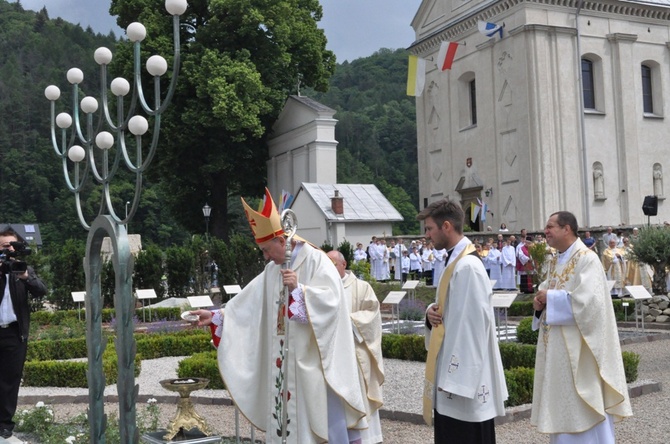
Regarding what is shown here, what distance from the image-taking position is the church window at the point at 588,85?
32.4 meters

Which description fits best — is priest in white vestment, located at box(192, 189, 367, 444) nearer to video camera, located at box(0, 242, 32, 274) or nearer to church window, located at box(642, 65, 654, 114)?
video camera, located at box(0, 242, 32, 274)

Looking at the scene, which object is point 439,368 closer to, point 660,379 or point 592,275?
point 592,275

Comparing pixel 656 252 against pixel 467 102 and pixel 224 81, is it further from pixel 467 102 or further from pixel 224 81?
pixel 467 102

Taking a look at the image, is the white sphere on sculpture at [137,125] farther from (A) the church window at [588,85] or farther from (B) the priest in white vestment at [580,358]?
(A) the church window at [588,85]

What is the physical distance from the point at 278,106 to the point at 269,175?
119 inches

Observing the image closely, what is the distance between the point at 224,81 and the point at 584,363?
82.1 ft

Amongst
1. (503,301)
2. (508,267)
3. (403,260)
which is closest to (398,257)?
(403,260)

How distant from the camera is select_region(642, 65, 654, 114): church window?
33781 millimetres

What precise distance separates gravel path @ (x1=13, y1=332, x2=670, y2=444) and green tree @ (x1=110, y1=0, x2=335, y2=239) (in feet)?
59.9

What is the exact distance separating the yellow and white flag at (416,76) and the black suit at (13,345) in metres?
29.9

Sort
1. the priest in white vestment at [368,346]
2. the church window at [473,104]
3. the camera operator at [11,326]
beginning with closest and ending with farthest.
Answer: the priest in white vestment at [368,346] → the camera operator at [11,326] → the church window at [473,104]

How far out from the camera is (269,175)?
3331 centimetres

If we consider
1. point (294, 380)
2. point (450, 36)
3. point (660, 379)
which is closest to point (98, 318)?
point (294, 380)

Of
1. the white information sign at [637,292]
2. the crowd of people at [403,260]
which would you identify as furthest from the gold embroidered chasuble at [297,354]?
the crowd of people at [403,260]
